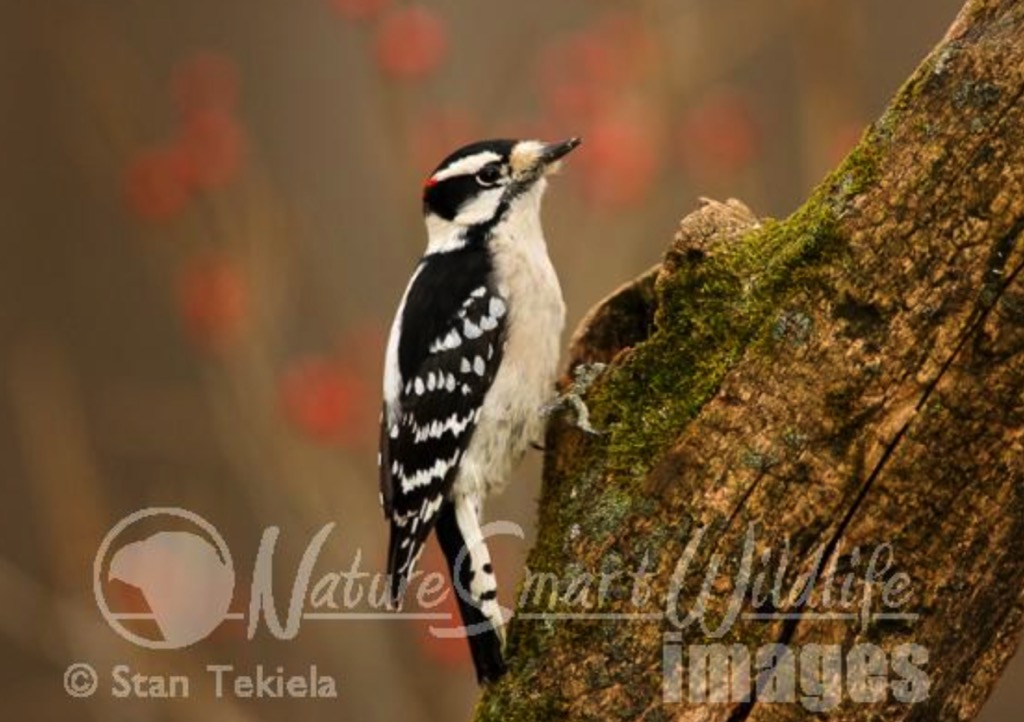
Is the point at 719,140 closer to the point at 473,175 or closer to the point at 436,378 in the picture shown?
the point at 473,175

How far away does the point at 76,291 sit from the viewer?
7.02 meters

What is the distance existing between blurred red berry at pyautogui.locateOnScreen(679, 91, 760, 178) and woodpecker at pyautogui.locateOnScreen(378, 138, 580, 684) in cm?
92

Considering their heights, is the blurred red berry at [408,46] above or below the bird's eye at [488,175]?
above

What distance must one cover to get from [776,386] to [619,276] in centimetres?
267

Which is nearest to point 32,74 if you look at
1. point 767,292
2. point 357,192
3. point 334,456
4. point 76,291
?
point 76,291

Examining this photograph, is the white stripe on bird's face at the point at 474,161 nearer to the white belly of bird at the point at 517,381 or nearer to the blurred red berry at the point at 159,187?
the white belly of bird at the point at 517,381

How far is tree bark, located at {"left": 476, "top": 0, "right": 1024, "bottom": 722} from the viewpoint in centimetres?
277

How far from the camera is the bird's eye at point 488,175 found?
14.5 ft

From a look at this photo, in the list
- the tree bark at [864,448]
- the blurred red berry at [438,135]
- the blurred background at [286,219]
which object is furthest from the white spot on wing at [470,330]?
the tree bark at [864,448]

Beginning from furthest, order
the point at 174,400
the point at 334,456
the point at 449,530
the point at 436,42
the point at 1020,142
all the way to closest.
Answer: the point at 174,400 → the point at 334,456 → the point at 436,42 → the point at 449,530 → the point at 1020,142

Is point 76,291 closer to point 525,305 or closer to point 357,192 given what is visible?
point 357,192

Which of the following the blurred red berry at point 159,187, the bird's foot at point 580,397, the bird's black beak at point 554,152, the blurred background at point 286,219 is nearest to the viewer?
the bird's foot at point 580,397

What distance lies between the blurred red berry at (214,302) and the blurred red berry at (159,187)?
0.73 feet

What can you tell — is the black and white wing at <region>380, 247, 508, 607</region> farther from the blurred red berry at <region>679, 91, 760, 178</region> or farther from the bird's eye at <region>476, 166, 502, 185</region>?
the blurred red berry at <region>679, 91, 760, 178</region>
